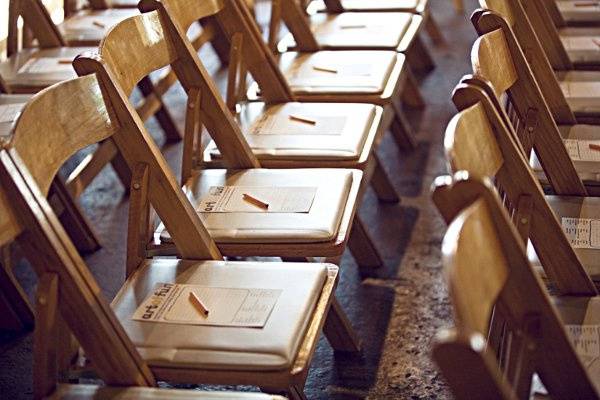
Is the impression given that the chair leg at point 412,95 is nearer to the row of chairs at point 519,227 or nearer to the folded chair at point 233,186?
the row of chairs at point 519,227

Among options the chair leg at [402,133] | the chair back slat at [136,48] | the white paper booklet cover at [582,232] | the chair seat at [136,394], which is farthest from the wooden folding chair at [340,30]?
the chair seat at [136,394]

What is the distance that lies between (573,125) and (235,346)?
1592 millimetres

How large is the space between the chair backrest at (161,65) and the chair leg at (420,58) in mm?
2712

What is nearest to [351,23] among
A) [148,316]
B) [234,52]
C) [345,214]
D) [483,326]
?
[234,52]

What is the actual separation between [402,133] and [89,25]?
4.56ft

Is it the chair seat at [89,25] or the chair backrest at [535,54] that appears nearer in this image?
the chair backrest at [535,54]

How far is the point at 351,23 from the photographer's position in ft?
14.2

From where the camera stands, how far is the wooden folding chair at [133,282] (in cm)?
208

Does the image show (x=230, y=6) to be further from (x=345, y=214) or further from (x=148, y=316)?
(x=148, y=316)

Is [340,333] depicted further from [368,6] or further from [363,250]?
[368,6]

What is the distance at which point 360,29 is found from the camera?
4.25m

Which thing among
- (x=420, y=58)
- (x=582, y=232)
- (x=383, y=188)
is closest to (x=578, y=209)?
(x=582, y=232)

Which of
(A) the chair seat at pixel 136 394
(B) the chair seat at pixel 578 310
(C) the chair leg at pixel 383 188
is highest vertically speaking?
(A) the chair seat at pixel 136 394

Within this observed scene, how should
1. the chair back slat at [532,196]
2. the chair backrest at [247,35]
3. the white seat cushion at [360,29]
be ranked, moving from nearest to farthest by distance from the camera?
the chair back slat at [532,196] < the chair backrest at [247,35] < the white seat cushion at [360,29]
